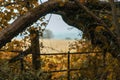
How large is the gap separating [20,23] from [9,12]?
2.17 feet

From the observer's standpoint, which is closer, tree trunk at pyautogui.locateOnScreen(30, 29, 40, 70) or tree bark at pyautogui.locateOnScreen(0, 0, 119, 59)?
tree bark at pyautogui.locateOnScreen(0, 0, 119, 59)

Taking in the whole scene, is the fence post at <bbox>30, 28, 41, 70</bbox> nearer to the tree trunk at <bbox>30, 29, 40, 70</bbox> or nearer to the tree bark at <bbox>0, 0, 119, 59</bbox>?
the tree trunk at <bbox>30, 29, 40, 70</bbox>

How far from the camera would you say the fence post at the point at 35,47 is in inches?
390

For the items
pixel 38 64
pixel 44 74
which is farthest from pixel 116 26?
pixel 38 64

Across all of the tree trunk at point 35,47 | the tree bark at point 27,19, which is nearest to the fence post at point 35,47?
the tree trunk at point 35,47

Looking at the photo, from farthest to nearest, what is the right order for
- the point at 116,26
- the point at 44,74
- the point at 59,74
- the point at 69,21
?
the point at 69,21, the point at 59,74, the point at 44,74, the point at 116,26

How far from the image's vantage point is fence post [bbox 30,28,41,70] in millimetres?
9898

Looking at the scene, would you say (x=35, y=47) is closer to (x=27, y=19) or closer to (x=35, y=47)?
(x=35, y=47)

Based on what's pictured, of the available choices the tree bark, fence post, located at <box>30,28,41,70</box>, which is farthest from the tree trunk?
the tree bark

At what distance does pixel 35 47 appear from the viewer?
34.8 ft

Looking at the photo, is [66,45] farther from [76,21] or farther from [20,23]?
[20,23]

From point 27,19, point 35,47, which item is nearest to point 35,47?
point 35,47

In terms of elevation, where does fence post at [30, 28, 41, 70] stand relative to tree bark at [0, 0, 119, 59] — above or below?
below

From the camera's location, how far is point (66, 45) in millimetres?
10781
